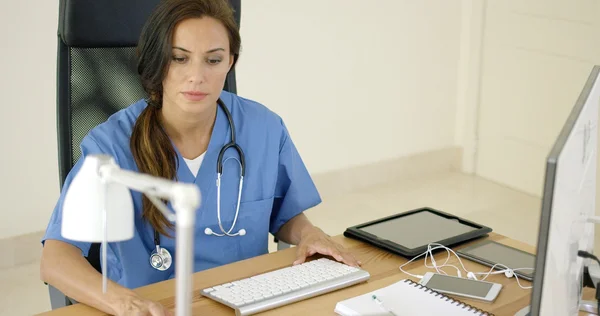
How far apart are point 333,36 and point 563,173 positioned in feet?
9.32

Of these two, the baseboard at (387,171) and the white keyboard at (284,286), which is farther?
the baseboard at (387,171)

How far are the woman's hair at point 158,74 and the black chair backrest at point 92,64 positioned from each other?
Result: 0.36 ft

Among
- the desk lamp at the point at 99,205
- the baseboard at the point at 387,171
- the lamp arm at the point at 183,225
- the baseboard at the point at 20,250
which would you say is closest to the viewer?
the lamp arm at the point at 183,225

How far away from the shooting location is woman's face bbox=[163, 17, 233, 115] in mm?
1697

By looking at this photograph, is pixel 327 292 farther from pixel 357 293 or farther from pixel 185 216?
pixel 185 216

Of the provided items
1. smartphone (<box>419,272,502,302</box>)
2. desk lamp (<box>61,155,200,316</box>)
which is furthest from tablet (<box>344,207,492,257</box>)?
desk lamp (<box>61,155,200,316</box>)

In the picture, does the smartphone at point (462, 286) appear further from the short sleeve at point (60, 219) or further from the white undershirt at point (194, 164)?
the short sleeve at point (60, 219)

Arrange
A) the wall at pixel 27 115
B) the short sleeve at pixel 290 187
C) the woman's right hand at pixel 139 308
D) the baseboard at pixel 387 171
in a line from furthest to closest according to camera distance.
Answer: the baseboard at pixel 387 171
the wall at pixel 27 115
the short sleeve at pixel 290 187
the woman's right hand at pixel 139 308

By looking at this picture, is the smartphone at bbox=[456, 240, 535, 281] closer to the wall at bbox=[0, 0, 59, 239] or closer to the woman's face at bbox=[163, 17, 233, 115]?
the woman's face at bbox=[163, 17, 233, 115]

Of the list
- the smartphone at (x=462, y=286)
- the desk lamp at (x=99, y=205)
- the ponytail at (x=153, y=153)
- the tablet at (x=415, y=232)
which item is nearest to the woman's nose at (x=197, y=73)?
the ponytail at (x=153, y=153)

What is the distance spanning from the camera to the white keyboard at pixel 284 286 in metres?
1.44

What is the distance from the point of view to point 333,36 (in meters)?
3.75

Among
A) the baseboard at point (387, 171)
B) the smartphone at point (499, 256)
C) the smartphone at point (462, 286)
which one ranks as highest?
the smartphone at point (499, 256)

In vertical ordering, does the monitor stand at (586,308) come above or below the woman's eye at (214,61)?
below
